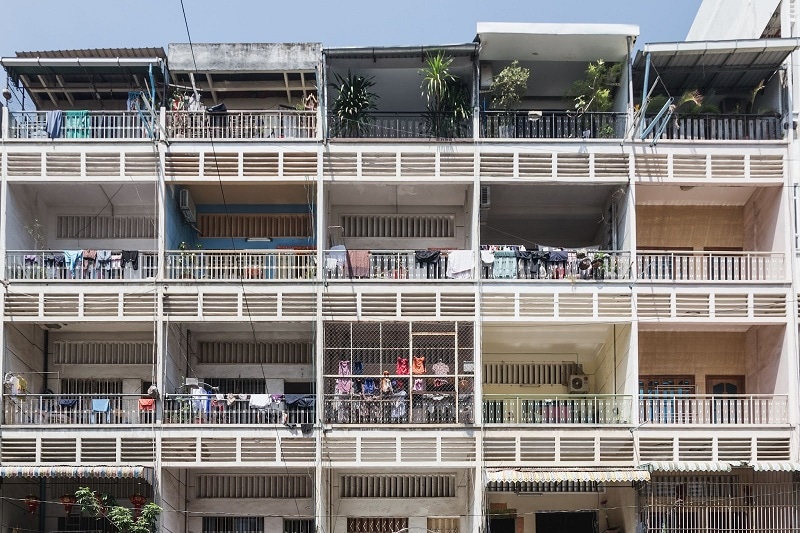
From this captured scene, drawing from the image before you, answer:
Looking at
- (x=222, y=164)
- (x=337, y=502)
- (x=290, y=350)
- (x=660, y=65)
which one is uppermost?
(x=660, y=65)

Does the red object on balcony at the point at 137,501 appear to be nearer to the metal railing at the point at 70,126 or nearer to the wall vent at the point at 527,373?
the metal railing at the point at 70,126

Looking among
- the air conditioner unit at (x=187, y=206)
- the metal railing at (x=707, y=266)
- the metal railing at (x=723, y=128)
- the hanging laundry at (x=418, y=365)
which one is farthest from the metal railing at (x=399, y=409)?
the metal railing at (x=723, y=128)

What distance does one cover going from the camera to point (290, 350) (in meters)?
23.2

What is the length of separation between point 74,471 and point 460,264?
818cm

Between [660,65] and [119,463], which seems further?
[660,65]

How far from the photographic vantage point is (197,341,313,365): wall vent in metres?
23.1

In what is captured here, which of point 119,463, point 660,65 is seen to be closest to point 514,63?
point 660,65

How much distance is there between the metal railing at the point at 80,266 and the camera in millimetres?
21328

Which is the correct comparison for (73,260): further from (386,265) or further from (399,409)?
(399,409)

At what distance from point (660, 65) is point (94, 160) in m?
11.3

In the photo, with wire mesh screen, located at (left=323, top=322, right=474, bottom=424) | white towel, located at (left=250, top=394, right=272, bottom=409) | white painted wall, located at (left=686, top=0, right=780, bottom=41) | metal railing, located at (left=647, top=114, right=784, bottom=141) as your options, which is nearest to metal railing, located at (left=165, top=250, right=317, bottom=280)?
wire mesh screen, located at (left=323, top=322, right=474, bottom=424)

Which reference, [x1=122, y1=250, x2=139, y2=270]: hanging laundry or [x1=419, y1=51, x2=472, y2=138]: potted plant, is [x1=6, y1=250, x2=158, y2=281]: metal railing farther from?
[x1=419, y1=51, x2=472, y2=138]: potted plant

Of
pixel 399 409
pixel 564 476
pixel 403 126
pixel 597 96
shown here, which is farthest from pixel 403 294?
pixel 597 96

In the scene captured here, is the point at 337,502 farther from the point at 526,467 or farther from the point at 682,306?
the point at 682,306
